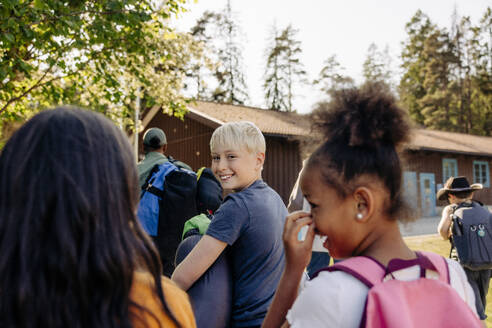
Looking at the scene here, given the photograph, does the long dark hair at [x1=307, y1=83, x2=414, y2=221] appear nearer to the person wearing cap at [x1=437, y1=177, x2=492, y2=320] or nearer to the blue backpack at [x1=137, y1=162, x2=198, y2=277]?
the blue backpack at [x1=137, y1=162, x2=198, y2=277]

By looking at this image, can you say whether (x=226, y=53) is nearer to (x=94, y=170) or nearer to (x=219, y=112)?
(x=219, y=112)

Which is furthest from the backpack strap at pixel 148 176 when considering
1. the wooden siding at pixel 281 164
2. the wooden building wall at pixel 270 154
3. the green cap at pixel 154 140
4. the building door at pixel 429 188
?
the building door at pixel 429 188

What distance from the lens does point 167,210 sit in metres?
3.69

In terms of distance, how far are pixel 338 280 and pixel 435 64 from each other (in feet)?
161

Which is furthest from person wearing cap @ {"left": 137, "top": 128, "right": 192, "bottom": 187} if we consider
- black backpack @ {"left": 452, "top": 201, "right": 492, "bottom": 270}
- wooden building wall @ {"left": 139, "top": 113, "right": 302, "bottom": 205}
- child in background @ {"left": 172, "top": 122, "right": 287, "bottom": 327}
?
wooden building wall @ {"left": 139, "top": 113, "right": 302, "bottom": 205}

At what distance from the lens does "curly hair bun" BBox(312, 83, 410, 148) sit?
1.29 metres

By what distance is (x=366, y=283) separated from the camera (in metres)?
1.11

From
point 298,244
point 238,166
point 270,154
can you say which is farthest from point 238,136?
point 270,154

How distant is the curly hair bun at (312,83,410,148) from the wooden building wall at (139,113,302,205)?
15.8m

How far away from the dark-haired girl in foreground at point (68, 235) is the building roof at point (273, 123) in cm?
1393

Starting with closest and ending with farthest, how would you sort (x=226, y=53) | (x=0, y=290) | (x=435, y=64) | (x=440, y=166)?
(x=0, y=290) < (x=440, y=166) < (x=226, y=53) < (x=435, y=64)

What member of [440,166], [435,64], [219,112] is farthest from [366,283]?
→ [435,64]

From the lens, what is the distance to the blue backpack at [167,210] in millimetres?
3688

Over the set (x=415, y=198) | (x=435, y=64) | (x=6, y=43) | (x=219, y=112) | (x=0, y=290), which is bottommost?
(x=0, y=290)
